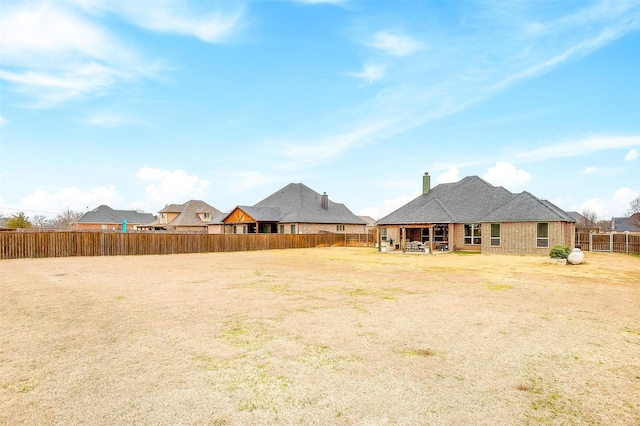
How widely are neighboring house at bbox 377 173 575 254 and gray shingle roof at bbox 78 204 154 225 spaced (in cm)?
7024

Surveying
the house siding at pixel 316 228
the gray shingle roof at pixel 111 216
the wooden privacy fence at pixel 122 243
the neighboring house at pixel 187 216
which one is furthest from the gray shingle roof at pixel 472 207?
the gray shingle roof at pixel 111 216

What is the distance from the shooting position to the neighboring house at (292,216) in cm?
4506

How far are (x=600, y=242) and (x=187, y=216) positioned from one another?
57.4 m

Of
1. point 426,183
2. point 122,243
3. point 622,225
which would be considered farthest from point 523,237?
point 622,225

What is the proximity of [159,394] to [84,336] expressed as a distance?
3.35 metres

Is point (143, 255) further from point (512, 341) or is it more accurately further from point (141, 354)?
point (512, 341)

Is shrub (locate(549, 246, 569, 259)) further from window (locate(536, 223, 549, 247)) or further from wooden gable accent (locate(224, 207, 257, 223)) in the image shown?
wooden gable accent (locate(224, 207, 257, 223))

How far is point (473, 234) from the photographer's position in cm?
3081

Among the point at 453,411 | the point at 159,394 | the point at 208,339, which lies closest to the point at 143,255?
the point at 208,339

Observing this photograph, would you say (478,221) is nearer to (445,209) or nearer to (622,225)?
(445,209)

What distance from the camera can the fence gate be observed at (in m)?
29.8

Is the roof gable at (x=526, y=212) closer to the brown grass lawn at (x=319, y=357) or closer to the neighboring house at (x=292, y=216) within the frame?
the brown grass lawn at (x=319, y=357)

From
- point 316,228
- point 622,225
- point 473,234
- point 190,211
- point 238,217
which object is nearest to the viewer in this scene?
point 473,234

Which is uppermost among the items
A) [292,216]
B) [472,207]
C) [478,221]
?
[472,207]
